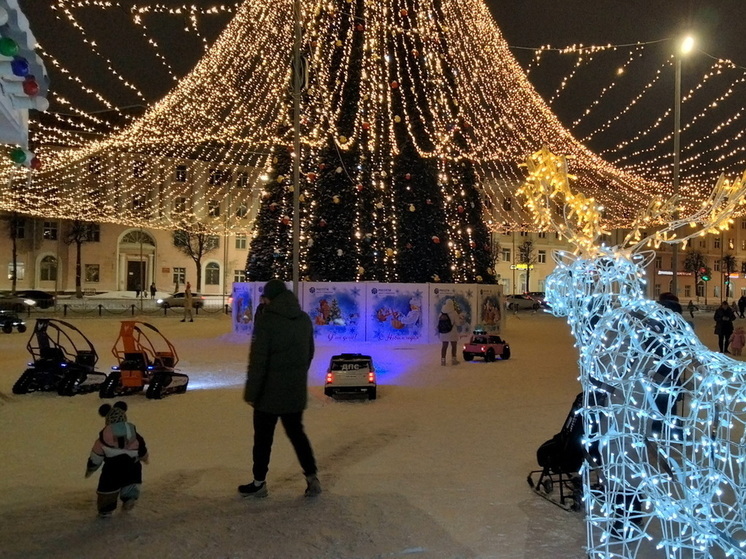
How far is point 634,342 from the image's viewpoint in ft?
13.4

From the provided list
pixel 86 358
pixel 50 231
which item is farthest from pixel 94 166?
pixel 86 358

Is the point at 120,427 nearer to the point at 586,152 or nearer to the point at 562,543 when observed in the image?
the point at 562,543

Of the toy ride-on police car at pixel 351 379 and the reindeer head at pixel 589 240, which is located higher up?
the reindeer head at pixel 589 240

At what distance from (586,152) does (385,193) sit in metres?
7.16

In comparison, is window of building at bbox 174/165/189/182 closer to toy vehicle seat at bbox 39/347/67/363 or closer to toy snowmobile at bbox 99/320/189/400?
toy vehicle seat at bbox 39/347/67/363

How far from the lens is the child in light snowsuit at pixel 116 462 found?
16.5ft

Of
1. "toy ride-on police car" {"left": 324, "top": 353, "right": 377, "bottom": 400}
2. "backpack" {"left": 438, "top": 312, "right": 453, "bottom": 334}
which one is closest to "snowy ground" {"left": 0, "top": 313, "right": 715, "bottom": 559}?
"toy ride-on police car" {"left": 324, "top": 353, "right": 377, "bottom": 400}

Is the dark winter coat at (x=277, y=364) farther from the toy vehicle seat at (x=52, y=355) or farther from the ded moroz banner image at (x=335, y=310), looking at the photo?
the ded moroz banner image at (x=335, y=310)

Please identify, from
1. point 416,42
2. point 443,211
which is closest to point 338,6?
point 416,42

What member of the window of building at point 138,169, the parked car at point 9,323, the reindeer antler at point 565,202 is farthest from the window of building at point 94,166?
the reindeer antler at point 565,202

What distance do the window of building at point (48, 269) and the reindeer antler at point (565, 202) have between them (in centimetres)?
5267

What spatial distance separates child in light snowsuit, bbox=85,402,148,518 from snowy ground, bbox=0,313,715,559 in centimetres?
14

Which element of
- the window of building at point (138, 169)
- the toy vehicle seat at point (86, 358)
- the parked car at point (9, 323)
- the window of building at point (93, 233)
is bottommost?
the parked car at point (9, 323)

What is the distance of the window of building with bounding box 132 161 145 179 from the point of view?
36.1m
